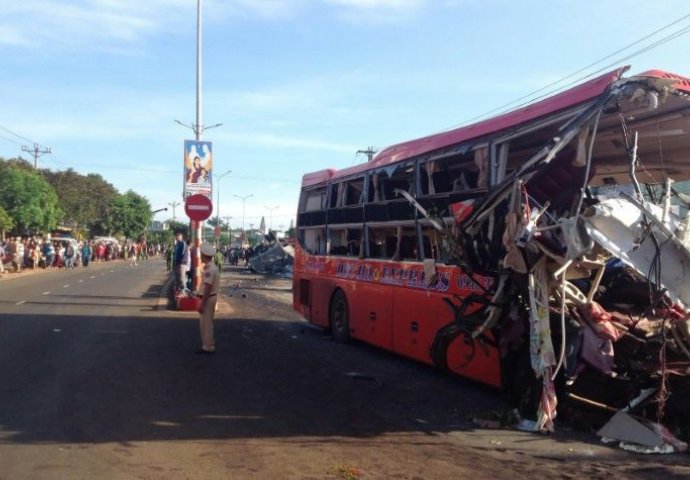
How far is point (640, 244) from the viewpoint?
619 centimetres

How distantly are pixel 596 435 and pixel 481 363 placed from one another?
6.08 ft

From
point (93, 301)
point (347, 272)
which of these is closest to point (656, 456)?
point (347, 272)

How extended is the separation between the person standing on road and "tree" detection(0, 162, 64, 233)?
31384 millimetres

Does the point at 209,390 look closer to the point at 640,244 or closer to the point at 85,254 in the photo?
the point at 640,244

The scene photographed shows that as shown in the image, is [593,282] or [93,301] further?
[93,301]

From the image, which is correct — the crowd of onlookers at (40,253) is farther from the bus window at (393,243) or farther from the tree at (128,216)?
the tree at (128,216)

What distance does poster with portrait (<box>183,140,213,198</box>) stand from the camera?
1853 cm

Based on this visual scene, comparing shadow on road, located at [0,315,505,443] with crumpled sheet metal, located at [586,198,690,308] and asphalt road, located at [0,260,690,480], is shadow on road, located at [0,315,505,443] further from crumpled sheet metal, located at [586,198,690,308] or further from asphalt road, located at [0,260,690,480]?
crumpled sheet metal, located at [586,198,690,308]

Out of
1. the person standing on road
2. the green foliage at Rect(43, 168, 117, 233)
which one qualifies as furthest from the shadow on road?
the green foliage at Rect(43, 168, 117, 233)

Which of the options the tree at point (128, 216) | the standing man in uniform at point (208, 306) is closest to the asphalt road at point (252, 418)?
the standing man in uniform at point (208, 306)

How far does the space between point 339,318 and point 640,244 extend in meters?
7.73

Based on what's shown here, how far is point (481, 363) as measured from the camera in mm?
8297

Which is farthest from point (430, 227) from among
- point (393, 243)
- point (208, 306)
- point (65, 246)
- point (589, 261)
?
point (65, 246)

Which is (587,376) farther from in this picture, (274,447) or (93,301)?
(93,301)
